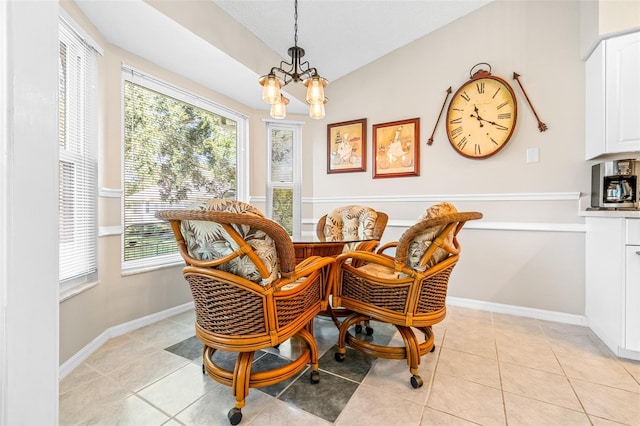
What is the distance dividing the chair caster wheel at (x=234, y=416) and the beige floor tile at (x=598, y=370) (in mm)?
1865

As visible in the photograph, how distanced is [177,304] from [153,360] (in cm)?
88

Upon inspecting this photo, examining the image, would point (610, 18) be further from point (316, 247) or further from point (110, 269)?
point (110, 269)

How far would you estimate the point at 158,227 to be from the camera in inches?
101

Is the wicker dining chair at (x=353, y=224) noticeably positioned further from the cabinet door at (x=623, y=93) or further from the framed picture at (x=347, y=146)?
the cabinet door at (x=623, y=93)

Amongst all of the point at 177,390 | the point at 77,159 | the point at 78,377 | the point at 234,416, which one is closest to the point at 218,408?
the point at 234,416

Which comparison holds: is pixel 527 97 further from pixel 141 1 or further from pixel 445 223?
pixel 141 1

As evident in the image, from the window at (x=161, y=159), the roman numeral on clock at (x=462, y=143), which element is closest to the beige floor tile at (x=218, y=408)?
the window at (x=161, y=159)

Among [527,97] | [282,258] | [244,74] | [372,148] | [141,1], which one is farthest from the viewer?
[372,148]

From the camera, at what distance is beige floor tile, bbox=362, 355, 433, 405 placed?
1435 millimetres

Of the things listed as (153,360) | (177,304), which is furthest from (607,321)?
(177,304)

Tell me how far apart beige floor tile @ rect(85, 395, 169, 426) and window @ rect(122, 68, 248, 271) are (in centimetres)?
120

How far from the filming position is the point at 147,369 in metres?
1.67

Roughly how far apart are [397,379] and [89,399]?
1639mm

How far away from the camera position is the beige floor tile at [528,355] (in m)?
1.71
